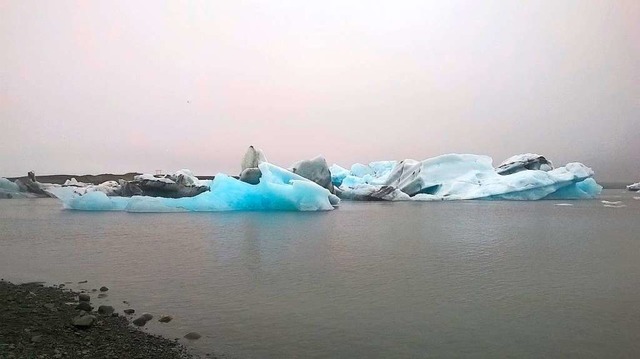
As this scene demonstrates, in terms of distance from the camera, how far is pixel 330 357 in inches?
103

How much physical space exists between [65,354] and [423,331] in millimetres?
2034

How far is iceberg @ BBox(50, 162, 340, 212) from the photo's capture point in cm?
1315

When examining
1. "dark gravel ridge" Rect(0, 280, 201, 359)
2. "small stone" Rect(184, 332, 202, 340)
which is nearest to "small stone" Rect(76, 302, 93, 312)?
"dark gravel ridge" Rect(0, 280, 201, 359)

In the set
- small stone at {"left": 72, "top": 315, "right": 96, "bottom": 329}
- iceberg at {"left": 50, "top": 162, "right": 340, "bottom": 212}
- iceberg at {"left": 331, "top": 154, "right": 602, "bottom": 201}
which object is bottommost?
small stone at {"left": 72, "top": 315, "right": 96, "bottom": 329}

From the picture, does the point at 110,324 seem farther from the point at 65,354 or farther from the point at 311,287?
the point at 311,287

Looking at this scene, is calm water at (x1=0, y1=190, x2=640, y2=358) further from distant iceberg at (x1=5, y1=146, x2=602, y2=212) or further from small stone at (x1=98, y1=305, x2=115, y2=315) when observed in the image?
distant iceberg at (x1=5, y1=146, x2=602, y2=212)

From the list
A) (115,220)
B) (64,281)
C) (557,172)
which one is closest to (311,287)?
(64,281)

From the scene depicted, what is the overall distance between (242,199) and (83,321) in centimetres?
1084

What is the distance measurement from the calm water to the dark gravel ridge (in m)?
0.25

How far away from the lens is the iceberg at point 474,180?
18.7 meters

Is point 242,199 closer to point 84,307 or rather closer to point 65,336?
point 84,307

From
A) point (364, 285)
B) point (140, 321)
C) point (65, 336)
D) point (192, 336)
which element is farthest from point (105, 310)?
point (364, 285)

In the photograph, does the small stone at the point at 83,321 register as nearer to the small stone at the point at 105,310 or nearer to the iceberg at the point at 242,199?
the small stone at the point at 105,310

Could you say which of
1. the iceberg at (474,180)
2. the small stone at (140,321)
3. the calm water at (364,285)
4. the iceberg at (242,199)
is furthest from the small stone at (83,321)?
the iceberg at (474,180)
